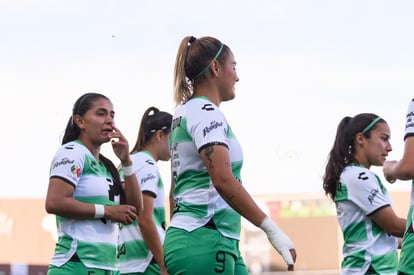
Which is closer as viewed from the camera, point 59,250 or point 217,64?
point 217,64

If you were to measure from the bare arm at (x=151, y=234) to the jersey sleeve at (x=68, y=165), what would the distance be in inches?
59.5

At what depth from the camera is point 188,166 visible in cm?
525

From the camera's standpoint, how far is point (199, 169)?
205 inches

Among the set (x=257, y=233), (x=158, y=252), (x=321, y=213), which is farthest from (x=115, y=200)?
(x=321, y=213)

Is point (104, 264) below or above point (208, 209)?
below

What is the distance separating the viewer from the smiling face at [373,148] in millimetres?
7109

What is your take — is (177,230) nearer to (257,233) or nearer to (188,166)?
(188,166)

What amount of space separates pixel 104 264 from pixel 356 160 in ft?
6.55

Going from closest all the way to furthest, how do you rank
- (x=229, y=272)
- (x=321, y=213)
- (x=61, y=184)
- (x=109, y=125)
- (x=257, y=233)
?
(x=229, y=272)
(x=61, y=184)
(x=109, y=125)
(x=257, y=233)
(x=321, y=213)

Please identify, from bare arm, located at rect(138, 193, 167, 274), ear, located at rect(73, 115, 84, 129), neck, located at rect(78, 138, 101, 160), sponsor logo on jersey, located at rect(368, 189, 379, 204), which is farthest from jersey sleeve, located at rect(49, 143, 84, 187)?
sponsor logo on jersey, located at rect(368, 189, 379, 204)

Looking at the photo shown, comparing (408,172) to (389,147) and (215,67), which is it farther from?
(389,147)

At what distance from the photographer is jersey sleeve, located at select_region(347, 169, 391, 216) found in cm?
677

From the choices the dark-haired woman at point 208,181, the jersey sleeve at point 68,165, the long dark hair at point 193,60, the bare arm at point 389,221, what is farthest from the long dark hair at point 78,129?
the bare arm at point 389,221

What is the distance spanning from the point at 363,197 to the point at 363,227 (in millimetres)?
206
